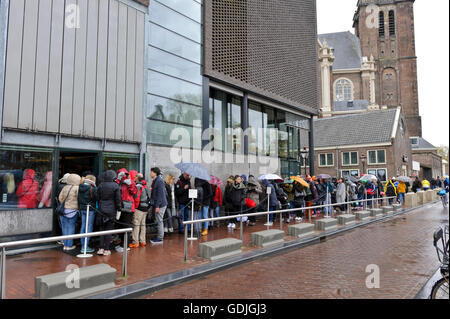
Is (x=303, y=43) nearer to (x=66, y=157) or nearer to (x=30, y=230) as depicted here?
(x=66, y=157)

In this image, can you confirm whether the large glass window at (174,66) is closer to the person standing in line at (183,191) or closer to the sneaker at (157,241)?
the person standing in line at (183,191)

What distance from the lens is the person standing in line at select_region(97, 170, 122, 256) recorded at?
7.47 metres

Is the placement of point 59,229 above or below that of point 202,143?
below

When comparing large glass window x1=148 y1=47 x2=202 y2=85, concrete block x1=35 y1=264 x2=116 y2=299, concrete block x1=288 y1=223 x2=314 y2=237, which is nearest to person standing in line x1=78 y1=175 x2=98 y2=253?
concrete block x1=35 y1=264 x2=116 y2=299

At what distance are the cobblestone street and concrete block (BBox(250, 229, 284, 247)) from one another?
2.13 feet

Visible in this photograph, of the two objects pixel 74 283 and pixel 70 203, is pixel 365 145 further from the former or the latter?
pixel 74 283

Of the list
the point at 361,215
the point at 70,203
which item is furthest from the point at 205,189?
the point at 361,215

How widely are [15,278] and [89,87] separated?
20.6ft

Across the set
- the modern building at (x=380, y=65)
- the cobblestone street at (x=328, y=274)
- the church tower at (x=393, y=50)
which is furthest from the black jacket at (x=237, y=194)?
the church tower at (x=393, y=50)

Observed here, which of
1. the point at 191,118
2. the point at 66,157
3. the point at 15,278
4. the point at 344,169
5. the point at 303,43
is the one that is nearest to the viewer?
the point at 15,278

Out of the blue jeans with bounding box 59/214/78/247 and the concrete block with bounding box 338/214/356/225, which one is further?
the concrete block with bounding box 338/214/356/225

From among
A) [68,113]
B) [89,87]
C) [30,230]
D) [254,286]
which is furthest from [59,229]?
[254,286]

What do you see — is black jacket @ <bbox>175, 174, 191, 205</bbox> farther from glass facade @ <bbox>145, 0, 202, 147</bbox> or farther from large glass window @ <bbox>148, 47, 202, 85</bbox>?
large glass window @ <bbox>148, 47, 202, 85</bbox>

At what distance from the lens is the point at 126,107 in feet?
34.7
